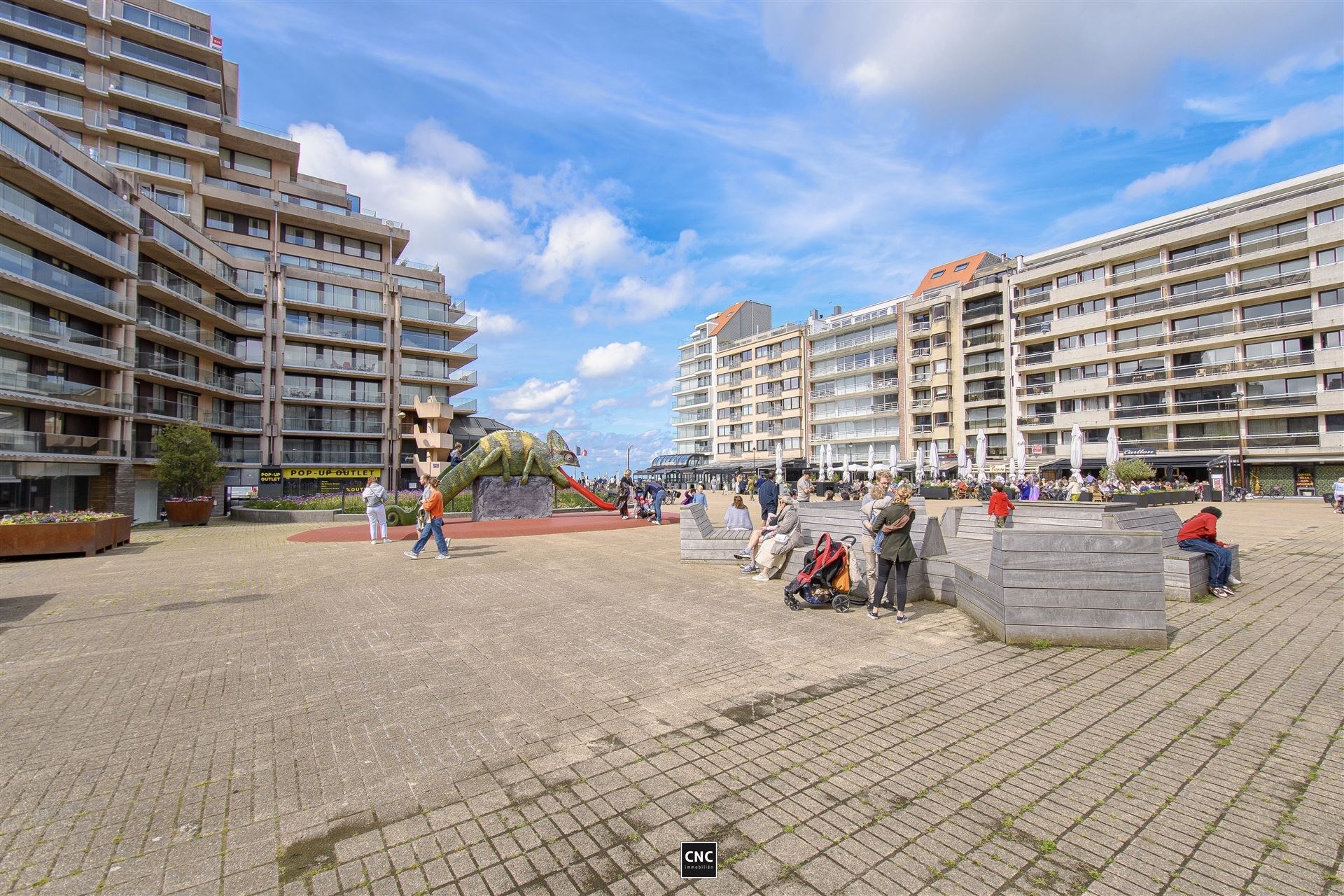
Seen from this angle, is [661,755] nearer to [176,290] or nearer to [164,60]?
[176,290]

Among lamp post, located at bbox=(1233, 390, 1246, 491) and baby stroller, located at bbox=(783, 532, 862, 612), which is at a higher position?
lamp post, located at bbox=(1233, 390, 1246, 491)

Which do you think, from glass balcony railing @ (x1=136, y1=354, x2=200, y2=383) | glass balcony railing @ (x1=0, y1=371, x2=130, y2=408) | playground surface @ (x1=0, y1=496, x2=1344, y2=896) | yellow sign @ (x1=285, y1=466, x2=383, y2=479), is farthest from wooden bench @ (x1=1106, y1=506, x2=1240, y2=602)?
yellow sign @ (x1=285, y1=466, x2=383, y2=479)

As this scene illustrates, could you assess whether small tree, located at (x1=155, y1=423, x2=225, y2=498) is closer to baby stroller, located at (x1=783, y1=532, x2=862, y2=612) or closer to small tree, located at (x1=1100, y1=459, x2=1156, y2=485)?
baby stroller, located at (x1=783, y1=532, x2=862, y2=612)

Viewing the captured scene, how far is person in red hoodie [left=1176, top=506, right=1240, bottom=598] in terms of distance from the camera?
28.4ft

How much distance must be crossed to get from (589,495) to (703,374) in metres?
66.0

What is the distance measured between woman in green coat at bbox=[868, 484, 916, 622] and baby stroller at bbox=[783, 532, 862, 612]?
56cm

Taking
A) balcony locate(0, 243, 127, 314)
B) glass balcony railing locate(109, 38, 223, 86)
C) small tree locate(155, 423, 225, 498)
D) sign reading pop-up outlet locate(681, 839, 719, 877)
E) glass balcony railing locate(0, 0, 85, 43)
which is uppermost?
glass balcony railing locate(109, 38, 223, 86)

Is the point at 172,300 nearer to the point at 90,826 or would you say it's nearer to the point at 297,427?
the point at 297,427

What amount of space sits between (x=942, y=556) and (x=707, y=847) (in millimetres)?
6985

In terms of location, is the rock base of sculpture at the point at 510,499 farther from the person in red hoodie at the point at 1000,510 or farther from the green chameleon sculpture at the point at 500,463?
the person in red hoodie at the point at 1000,510

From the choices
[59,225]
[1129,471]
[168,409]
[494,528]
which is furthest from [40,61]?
[1129,471]

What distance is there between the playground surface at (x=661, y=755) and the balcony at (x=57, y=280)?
77.3 ft

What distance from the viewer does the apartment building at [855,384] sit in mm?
63062

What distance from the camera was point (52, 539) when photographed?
46.6ft
